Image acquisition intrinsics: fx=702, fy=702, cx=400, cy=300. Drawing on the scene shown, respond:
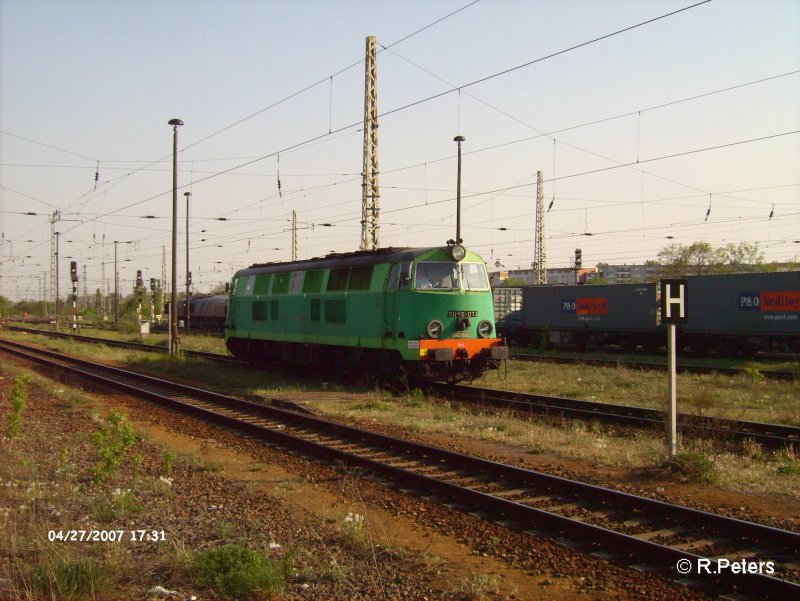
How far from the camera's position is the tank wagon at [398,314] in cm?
1616

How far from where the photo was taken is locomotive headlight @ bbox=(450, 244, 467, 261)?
1675 cm

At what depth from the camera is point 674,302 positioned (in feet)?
31.4

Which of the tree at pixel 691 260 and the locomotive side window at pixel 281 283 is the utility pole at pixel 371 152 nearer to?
the locomotive side window at pixel 281 283

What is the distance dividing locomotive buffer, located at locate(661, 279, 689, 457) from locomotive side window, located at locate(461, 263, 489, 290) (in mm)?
7577

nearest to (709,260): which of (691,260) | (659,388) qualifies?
(691,260)

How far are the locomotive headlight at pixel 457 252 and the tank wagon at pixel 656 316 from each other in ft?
29.8

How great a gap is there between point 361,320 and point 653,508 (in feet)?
36.0

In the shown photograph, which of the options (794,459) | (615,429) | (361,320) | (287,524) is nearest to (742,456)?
(794,459)

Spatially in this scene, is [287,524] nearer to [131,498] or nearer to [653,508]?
[131,498]

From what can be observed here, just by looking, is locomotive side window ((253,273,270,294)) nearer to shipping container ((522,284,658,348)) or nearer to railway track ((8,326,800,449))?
railway track ((8,326,800,449))

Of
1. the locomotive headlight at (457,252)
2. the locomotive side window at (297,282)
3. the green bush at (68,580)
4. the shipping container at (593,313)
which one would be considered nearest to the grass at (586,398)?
the locomotive side window at (297,282)

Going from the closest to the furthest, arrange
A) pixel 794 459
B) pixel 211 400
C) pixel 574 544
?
pixel 574 544
pixel 794 459
pixel 211 400

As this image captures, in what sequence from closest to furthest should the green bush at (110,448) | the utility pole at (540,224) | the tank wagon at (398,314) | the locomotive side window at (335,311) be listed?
the green bush at (110,448) < the tank wagon at (398,314) < the locomotive side window at (335,311) < the utility pole at (540,224)

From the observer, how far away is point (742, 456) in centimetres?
1044
